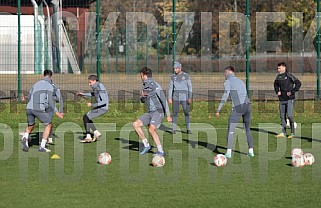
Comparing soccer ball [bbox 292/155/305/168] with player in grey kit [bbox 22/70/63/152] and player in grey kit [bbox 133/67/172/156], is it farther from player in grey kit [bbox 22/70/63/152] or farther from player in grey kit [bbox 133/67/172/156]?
player in grey kit [bbox 22/70/63/152]

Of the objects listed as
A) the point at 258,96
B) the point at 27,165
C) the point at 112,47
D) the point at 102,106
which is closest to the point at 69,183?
the point at 27,165

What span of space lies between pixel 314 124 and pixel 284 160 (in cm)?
825

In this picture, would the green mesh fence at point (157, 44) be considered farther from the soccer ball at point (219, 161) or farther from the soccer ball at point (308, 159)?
the soccer ball at point (308, 159)

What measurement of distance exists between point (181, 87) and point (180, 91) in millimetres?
171

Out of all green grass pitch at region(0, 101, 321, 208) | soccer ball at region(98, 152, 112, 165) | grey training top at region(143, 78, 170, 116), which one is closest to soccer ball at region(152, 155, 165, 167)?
green grass pitch at region(0, 101, 321, 208)

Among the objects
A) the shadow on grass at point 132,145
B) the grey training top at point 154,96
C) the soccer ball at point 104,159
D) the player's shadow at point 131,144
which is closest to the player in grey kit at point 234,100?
the grey training top at point 154,96

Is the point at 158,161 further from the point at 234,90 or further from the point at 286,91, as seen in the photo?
the point at 286,91

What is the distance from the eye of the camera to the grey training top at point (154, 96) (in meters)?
17.9

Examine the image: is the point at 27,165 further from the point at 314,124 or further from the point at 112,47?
the point at 112,47

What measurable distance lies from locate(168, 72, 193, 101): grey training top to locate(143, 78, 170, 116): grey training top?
4320 mm

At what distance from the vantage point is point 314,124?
83.0 ft

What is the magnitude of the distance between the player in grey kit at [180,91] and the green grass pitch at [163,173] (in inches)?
25.0

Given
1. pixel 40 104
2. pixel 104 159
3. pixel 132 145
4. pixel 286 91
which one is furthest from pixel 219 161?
pixel 286 91

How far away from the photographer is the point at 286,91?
72.0 ft
